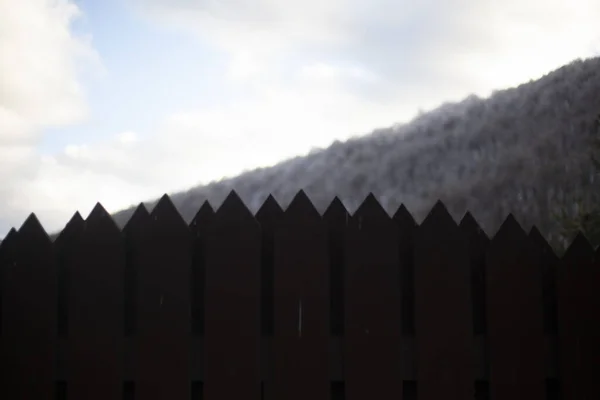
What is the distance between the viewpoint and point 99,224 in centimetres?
235

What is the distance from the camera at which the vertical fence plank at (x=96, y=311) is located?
2.29 meters

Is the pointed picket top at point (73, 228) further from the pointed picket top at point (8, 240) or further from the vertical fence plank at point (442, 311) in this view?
the vertical fence plank at point (442, 311)

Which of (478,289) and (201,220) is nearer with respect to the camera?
(201,220)

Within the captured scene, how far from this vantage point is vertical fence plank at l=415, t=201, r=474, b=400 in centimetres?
236

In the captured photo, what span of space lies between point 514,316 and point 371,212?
676 mm

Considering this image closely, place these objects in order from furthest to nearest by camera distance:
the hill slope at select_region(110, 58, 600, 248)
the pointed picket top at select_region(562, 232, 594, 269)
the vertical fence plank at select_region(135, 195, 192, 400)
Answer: the hill slope at select_region(110, 58, 600, 248), the pointed picket top at select_region(562, 232, 594, 269), the vertical fence plank at select_region(135, 195, 192, 400)

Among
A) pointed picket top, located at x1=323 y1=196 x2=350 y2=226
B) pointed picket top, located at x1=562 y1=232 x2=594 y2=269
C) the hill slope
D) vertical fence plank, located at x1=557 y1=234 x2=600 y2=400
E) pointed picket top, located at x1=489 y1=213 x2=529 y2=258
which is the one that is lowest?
vertical fence plank, located at x1=557 y1=234 x2=600 y2=400

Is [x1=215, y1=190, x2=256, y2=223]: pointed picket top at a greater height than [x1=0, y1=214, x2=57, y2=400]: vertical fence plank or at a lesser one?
greater

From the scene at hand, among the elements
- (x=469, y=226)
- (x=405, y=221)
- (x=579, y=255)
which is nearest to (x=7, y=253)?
(x=405, y=221)

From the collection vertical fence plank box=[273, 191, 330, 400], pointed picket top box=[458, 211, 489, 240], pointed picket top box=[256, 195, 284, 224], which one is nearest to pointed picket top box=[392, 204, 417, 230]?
pointed picket top box=[458, 211, 489, 240]

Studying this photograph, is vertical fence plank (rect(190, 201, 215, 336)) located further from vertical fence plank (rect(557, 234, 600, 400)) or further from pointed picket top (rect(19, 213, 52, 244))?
vertical fence plank (rect(557, 234, 600, 400))

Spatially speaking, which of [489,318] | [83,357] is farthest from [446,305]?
[83,357]

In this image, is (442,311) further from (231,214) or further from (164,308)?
(164,308)

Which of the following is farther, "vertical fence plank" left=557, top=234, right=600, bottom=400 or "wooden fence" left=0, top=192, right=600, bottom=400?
"vertical fence plank" left=557, top=234, right=600, bottom=400
